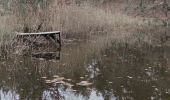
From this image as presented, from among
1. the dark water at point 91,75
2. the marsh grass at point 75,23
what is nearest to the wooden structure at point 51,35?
the dark water at point 91,75

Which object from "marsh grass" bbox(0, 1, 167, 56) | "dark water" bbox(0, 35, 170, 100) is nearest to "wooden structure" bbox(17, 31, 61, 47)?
"dark water" bbox(0, 35, 170, 100)

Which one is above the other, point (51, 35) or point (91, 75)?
point (51, 35)

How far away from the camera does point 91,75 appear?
9484mm

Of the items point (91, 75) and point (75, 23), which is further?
point (75, 23)

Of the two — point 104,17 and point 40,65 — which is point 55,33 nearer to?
point 40,65

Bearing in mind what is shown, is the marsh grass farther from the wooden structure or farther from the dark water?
the dark water

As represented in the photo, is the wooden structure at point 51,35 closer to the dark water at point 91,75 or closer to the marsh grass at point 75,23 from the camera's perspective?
the dark water at point 91,75

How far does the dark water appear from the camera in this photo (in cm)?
783

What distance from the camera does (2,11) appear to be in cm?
1491

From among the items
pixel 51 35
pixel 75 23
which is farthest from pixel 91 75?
pixel 75 23

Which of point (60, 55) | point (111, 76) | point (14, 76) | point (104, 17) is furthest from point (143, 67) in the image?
point (104, 17)

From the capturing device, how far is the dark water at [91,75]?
783 centimetres

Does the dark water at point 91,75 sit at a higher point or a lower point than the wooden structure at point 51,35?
lower

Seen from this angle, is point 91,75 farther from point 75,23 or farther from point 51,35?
point 75,23
